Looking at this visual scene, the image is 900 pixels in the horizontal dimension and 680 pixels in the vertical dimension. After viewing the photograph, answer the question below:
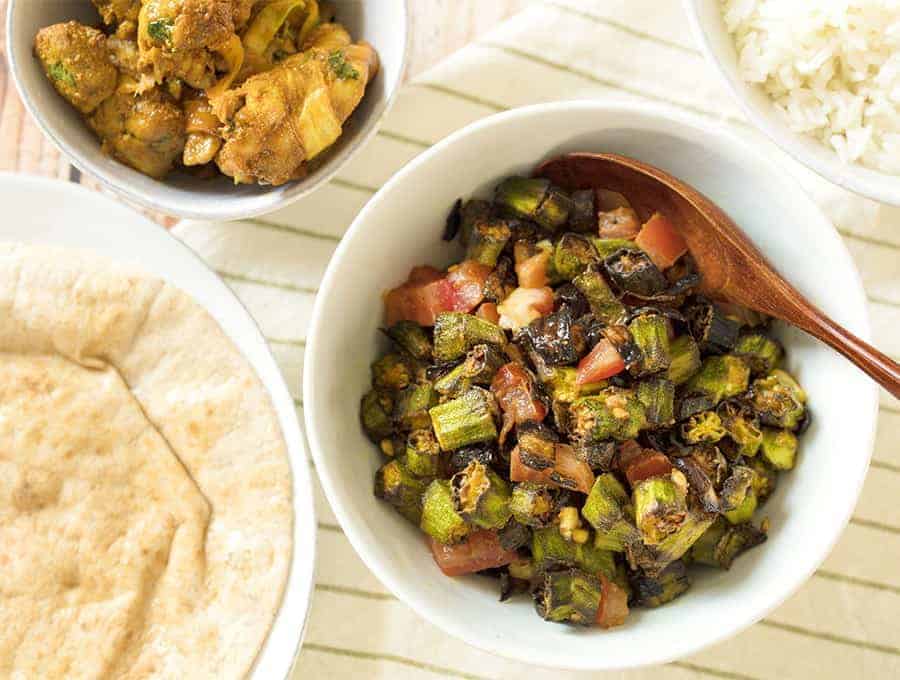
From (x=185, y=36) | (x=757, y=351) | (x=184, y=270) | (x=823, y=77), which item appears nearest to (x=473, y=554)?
(x=757, y=351)

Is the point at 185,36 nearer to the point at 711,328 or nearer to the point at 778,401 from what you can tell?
the point at 711,328

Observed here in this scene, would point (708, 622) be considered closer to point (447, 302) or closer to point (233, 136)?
point (447, 302)

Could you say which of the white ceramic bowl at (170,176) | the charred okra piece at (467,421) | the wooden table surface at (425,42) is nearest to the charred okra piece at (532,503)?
the charred okra piece at (467,421)

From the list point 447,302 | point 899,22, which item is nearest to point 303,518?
point 447,302

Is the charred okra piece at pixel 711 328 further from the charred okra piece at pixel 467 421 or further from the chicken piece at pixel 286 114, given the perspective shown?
the chicken piece at pixel 286 114

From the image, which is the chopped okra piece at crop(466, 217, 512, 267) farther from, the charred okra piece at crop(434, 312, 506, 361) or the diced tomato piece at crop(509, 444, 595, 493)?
the diced tomato piece at crop(509, 444, 595, 493)

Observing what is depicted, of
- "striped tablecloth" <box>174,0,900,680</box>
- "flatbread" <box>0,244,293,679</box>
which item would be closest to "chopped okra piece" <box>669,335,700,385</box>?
"striped tablecloth" <box>174,0,900,680</box>
